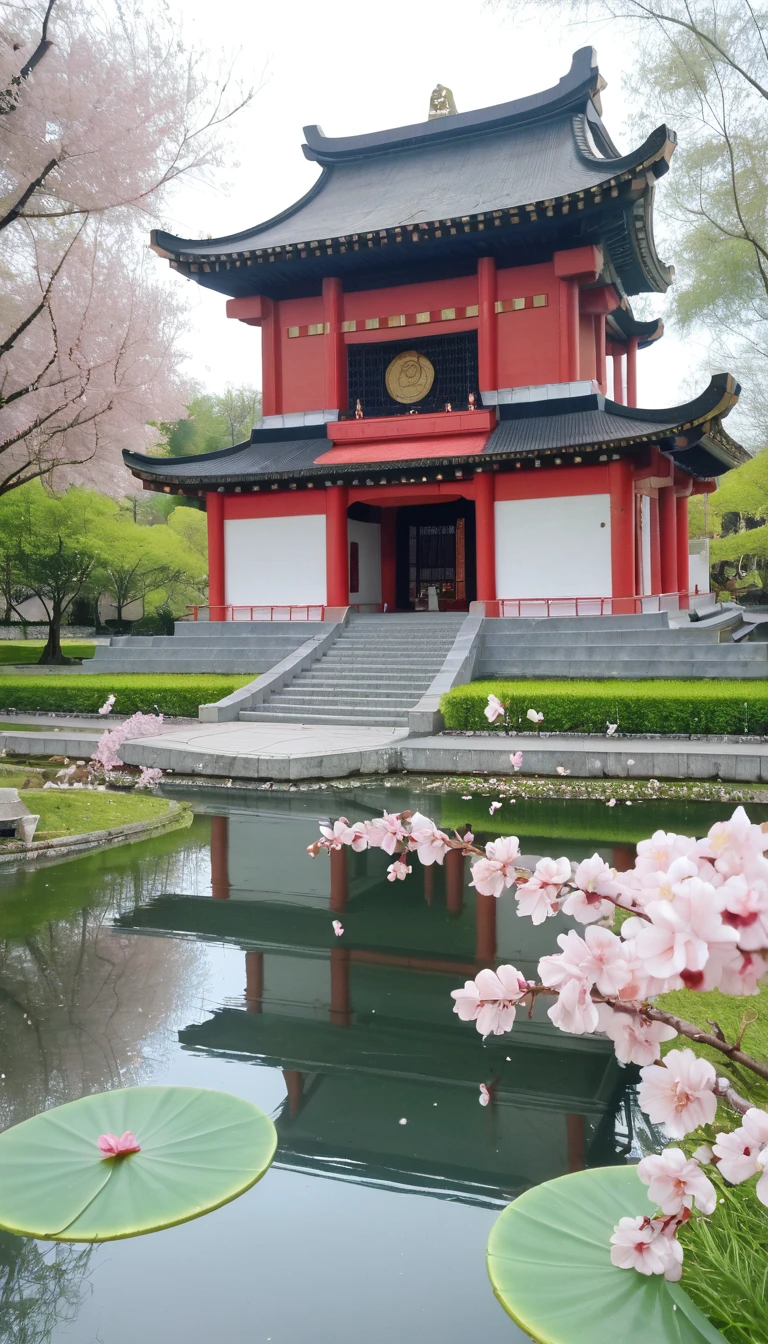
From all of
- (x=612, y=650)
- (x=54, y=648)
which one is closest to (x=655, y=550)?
(x=612, y=650)

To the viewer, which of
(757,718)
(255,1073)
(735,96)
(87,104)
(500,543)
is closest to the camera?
(255,1073)

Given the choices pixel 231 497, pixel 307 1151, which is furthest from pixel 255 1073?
pixel 231 497

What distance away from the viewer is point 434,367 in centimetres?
2277

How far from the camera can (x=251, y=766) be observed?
12070mm

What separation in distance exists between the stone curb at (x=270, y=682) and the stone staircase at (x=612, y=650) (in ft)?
10.8

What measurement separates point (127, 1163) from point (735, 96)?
1875cm

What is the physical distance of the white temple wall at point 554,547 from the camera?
19.7 metres

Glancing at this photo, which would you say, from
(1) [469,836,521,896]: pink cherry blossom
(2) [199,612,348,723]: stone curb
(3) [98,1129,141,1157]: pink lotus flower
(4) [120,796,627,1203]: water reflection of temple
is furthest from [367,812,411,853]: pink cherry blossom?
(2) [199,612,348,723]: stone curb

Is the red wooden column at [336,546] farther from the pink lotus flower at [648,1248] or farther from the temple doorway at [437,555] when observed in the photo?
the pink lotus flower at [648,1248]

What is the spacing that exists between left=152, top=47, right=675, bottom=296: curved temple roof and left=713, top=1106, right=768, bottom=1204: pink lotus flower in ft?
61.7

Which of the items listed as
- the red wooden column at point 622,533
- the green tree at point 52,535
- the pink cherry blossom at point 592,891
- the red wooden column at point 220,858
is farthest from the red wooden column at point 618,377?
the pink cherry blossom at point 592,891

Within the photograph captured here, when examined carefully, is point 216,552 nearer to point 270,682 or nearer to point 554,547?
point 270,682

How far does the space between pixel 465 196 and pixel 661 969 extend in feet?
77.1

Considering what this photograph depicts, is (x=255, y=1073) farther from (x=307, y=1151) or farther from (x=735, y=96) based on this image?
(x=735, y=96)
